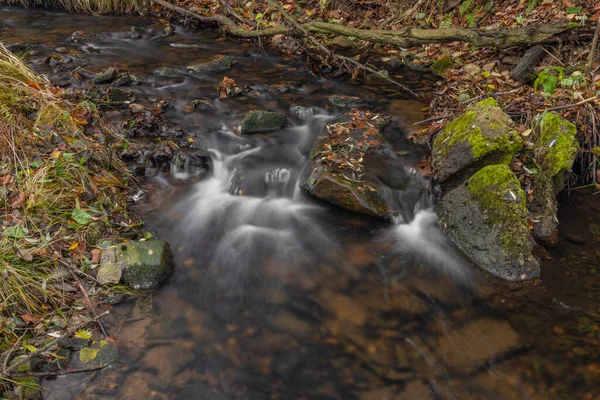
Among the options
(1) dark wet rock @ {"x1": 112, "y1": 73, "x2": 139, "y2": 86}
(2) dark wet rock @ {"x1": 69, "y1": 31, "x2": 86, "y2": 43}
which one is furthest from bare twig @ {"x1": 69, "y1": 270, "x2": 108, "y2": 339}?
(2) dark wet rock @ {"x1": 69, "y1": 31, "x2": 86, "y2": 43}

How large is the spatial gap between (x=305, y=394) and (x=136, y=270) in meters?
1.98

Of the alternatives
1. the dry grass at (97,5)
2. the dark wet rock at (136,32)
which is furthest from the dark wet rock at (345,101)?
the dry grass at (97,5)

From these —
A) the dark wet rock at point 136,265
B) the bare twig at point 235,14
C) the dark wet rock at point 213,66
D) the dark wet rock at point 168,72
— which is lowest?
the dark wet rock at point 136,265

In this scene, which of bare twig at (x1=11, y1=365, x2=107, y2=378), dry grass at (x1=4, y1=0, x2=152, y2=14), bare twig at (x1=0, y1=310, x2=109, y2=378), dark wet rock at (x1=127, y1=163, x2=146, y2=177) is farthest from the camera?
dry grass at (x1=4, y1=0, x2=152, y2=14)

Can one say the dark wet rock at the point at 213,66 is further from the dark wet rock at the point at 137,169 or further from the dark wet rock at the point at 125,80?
the dark wet rock at the point at 137,169

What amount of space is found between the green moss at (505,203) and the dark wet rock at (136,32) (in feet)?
29.4

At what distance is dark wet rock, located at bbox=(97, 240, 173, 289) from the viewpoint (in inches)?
160

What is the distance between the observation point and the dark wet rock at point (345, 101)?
747cm

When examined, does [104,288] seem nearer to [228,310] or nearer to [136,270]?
[136,270]

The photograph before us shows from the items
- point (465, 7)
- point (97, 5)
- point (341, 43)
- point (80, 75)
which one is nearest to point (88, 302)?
point (80, 75)

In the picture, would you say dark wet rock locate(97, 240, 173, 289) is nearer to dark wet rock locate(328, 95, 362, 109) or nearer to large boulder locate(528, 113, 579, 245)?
large boulder locate(528, 113, 579, 245)

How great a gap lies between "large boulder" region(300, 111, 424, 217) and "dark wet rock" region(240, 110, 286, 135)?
95 centimetres

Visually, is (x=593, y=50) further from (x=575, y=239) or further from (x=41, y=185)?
(x=41, y=185)

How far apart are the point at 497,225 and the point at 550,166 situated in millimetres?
1216
